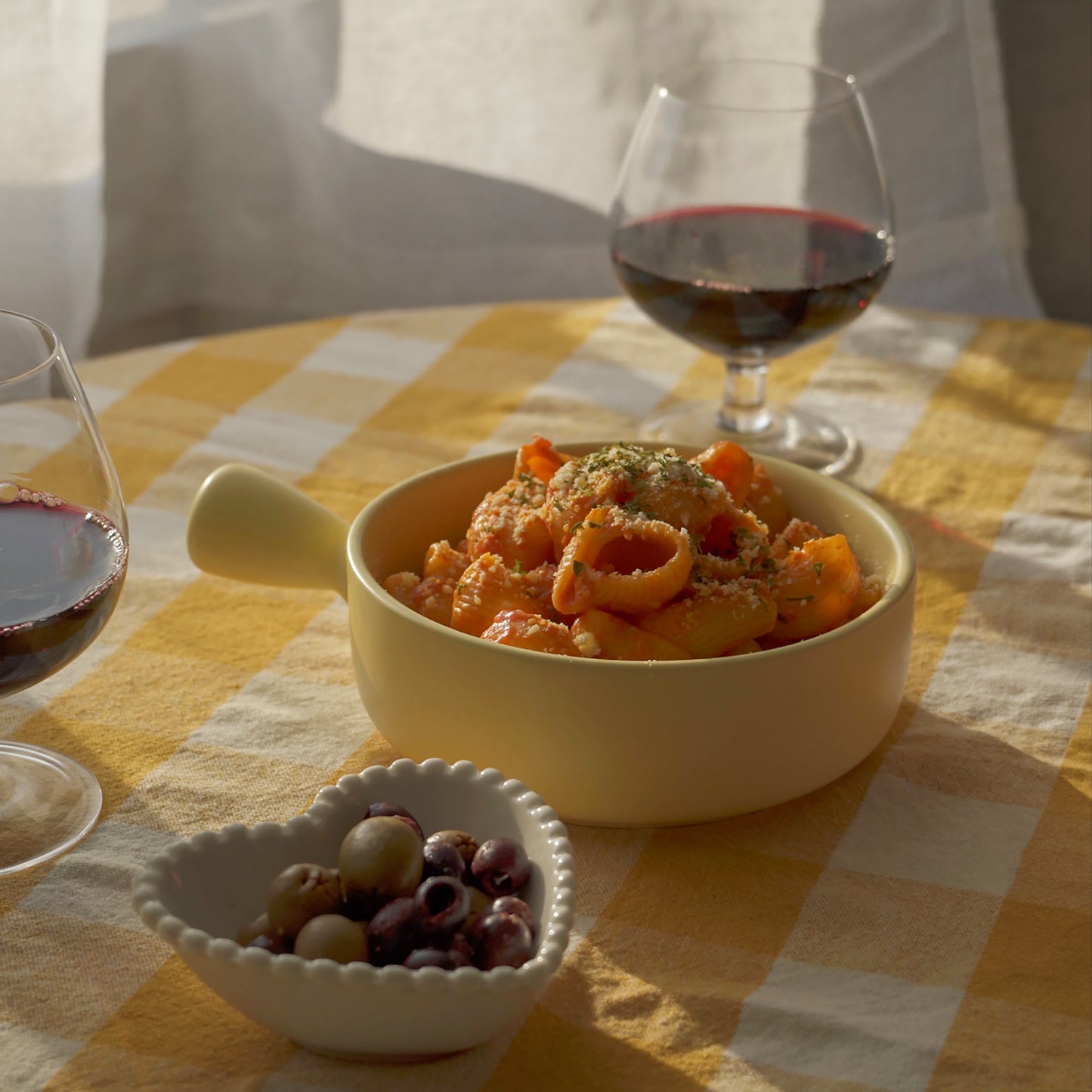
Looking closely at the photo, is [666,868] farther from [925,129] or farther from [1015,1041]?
[925,129]

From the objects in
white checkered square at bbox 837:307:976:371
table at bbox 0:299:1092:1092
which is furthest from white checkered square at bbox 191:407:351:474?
white checkered square at bbox 837:307:976:371

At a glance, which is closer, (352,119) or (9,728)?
(9,728)

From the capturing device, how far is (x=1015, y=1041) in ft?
1.97

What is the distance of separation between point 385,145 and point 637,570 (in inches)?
74.3

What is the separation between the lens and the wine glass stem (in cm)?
127

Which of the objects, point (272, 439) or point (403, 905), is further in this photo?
point (272, 439)

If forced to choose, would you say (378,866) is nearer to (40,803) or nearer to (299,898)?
(299,898)

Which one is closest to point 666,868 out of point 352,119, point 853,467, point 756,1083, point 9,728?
point 756,1083

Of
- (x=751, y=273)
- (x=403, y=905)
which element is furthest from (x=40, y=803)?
(x=751, y=273)

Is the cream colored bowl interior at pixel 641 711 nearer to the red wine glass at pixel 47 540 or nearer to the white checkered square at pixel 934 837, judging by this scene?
the white checkered square at pixel 934 837

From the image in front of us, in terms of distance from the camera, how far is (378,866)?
57cm

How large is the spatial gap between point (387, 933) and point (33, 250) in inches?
75.9

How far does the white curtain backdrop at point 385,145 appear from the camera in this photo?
6.93 ft

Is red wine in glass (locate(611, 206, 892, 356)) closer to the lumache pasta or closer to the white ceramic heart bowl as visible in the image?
the lumache pasta
